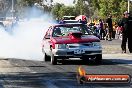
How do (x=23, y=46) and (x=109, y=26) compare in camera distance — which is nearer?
(x=23, y=46)

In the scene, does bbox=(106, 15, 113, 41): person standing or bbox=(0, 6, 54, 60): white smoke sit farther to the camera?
bbox=(106, 15, 113, 41): person standing

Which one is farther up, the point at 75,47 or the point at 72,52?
the point at 75,47

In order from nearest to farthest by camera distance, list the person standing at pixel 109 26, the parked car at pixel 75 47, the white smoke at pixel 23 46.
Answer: the parked car at pixel 75 47, the white smoke at pixel 23 46, the person standing at pixel 109 26

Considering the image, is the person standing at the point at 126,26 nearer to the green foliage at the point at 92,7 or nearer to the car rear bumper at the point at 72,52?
the car rear bumper at the point at 72,52

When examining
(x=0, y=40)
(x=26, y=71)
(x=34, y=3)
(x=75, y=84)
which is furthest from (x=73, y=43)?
(x=34, y=3)

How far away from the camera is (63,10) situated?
12375cm

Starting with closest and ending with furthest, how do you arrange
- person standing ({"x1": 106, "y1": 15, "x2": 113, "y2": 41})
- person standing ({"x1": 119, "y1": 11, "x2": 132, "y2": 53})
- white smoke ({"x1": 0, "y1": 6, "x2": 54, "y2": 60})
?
white smoke ({"x1": 0, "y1": 6, "x2": 54, "y2": 60}), person standing ({"x1": 119, "y1": 11, "x2": 132, "y2": 53}), person standing ({"x1": 106, "y1": 15, "x2": 113, "y2": 41})

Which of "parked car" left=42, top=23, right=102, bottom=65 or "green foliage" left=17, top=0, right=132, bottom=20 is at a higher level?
"parked car" left=42, top=23, right=102, bottom=65

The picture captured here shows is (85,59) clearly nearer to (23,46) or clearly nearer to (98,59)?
(98,59)

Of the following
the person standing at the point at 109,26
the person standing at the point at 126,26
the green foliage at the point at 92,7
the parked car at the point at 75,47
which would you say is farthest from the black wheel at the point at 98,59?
the green foliage at the point at 92,7

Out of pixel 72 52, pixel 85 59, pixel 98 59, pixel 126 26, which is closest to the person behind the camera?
pixel 72 52

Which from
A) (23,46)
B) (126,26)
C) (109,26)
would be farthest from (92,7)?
(126,26)

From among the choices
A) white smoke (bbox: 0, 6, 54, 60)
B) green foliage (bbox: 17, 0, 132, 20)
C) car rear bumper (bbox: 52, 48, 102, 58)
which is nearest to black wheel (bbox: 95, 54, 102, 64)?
car rear bumper (bbox: 52, 48, 102, 58)

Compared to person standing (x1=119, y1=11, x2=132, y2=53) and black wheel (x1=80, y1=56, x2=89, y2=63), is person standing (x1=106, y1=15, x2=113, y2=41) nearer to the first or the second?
person standing (x1=119, y1=11, x2=132, y2=53)
